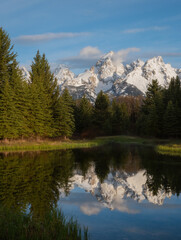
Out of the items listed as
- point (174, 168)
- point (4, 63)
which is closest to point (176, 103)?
point (4, 63)

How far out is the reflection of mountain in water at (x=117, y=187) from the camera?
12594 mm

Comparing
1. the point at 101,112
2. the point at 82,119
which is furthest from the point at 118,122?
the point at 82,119

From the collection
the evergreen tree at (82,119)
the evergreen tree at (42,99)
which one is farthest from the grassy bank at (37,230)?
the evergreen tree at (82,119)

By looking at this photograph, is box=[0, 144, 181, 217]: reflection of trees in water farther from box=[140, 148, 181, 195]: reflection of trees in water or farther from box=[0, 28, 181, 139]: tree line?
box=[0, 28, 181, 139]: tree line

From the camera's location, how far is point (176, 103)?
2456 inches

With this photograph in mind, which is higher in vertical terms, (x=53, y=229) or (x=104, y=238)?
(x=53, y=229)

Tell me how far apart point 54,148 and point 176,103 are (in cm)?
3451

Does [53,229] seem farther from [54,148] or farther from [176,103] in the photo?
[176,103]

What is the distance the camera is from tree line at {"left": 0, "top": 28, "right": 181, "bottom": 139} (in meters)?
41.8

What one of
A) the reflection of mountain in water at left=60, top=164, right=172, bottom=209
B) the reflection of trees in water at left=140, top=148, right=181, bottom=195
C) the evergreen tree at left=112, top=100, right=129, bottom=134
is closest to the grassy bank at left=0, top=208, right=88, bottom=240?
the reflection of mountain in water at left=60, top=164, right=172, bottom=209

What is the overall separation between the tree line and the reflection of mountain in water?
25.0 metres

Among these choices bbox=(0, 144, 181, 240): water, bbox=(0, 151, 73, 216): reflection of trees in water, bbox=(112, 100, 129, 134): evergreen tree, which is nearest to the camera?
bbox=(0, 144, 181, 240): water

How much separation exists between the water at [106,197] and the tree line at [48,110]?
2289cm

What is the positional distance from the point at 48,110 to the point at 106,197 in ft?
135
